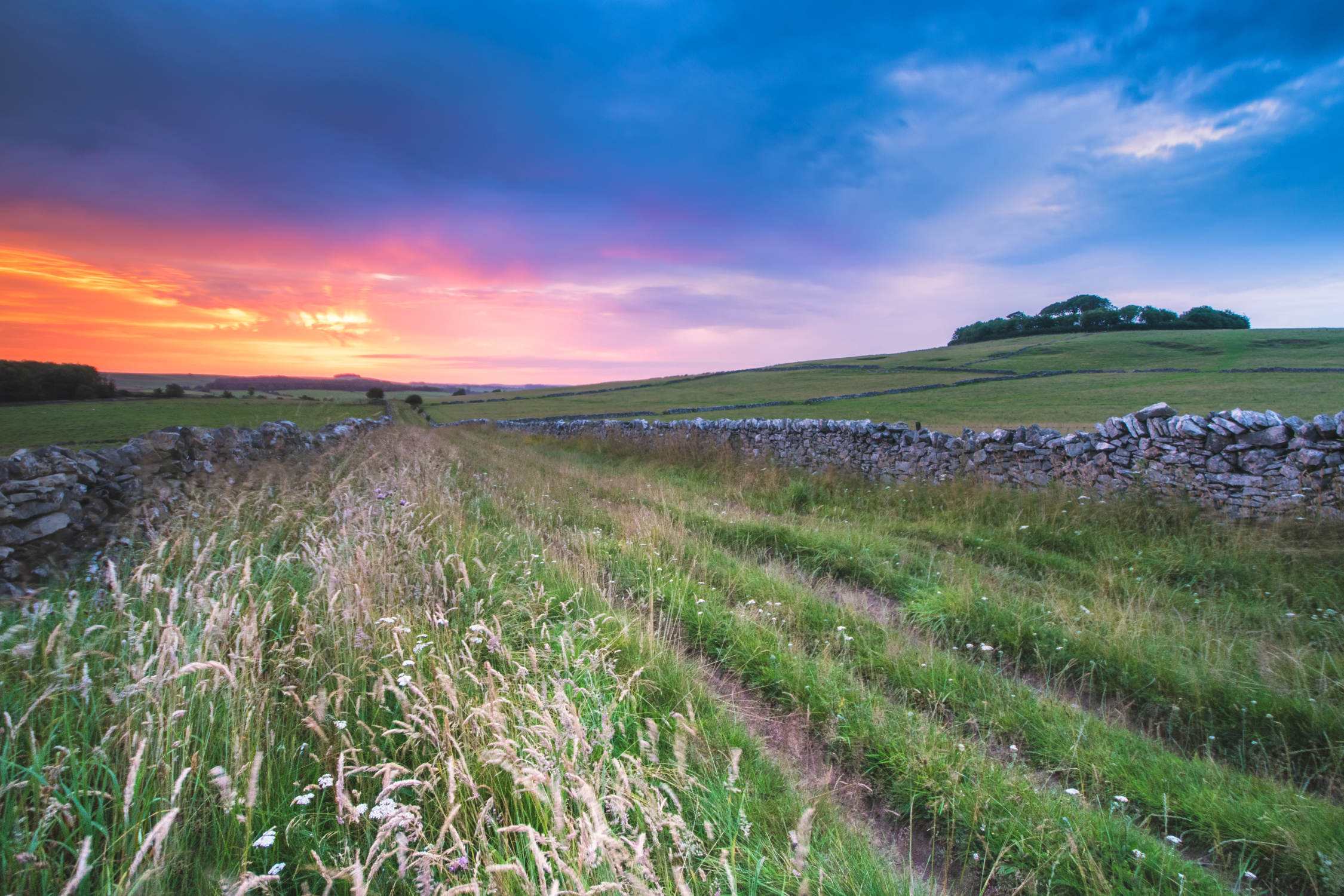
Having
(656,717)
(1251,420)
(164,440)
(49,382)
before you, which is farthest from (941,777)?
(49,382)

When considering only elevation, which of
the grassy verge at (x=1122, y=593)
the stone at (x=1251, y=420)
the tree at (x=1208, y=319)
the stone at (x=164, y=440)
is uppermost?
the tree at (x=1208, y=319)

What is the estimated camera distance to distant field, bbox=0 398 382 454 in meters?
10.3

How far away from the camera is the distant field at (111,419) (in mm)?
10312

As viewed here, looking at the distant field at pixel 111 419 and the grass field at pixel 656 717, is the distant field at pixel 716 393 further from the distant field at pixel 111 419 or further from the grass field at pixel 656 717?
the grass field at pixel 656 717

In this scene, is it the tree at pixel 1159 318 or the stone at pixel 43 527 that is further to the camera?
the tree at pixel 1159 318

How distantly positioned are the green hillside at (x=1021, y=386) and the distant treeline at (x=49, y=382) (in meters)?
28.7

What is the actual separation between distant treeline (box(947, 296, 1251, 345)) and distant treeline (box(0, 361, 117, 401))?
106082 millimetres

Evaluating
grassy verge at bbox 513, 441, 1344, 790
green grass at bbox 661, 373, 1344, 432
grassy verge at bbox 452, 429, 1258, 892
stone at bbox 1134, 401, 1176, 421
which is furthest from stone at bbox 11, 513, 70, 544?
green grass at bbox 661, 373, 1344, 432

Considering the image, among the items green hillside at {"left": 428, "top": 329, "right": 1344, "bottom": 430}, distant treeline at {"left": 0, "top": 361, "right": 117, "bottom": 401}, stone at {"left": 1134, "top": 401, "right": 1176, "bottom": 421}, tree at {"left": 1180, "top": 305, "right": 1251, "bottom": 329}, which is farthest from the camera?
tree at {"left": 1180, "top": 305, "right": 1251, "bottom": 329}

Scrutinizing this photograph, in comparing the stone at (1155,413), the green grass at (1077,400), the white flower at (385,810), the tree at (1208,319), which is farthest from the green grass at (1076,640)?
the tree at (1208,319)

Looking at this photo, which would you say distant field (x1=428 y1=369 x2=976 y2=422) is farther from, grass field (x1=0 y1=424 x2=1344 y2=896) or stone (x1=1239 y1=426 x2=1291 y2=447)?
grass field (x1=0 y1=424 x2=1344 y2=896)

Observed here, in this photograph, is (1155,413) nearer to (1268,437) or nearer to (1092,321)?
(1268,437)

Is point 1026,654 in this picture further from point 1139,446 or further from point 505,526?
point 1139,446

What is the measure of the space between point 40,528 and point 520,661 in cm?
564
